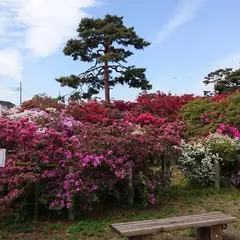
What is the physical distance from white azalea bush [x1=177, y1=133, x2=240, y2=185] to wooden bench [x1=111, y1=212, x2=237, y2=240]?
2789 mm

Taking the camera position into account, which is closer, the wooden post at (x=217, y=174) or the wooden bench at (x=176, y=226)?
the wooden bench at (x=176, y=226)

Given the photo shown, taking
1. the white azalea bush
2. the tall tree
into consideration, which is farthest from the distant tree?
the white azalea bush

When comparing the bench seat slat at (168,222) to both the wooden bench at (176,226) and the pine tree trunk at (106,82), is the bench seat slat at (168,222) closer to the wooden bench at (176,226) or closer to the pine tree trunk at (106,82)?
the wooden bench at (176,226)

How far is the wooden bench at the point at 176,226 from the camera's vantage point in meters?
3.54

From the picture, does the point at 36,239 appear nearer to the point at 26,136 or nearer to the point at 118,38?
the point at 26,136

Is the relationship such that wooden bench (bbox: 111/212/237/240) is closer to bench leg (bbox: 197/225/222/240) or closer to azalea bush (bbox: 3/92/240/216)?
bench leg (bbox: 197/225/222/240)

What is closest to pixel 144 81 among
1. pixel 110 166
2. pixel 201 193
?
pixel 201 193

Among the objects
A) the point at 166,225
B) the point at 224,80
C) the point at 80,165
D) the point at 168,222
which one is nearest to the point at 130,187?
the point at 80,165

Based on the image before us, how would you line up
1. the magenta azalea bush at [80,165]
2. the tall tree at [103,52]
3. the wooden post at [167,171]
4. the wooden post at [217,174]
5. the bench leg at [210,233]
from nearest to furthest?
the bench leg at [210,233], the magenta azalea bush at [80,165], the wooden post at [167,171], the wooden post at [217,174], the tall tree at [103,52]

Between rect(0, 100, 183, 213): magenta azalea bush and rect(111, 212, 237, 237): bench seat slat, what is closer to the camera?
rect(111, 212, 237, 237): bench seat slat

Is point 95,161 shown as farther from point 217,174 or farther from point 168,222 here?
point 217,174

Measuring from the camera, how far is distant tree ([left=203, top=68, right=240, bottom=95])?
1141 inches

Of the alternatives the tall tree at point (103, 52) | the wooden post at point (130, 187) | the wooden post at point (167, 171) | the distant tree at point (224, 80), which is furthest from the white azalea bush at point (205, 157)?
the distant tree at point (224, 80)

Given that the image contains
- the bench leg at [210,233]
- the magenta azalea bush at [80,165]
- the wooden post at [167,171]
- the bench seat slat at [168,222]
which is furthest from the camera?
the wooden post at [167,171]
